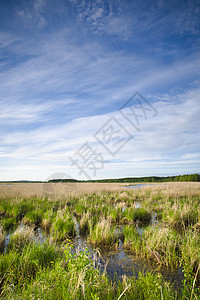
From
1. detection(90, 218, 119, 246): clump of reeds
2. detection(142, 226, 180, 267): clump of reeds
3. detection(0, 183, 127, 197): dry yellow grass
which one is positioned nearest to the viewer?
detection(142, 226, 180, 267): clump of reeds

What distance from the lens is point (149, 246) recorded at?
166 inches

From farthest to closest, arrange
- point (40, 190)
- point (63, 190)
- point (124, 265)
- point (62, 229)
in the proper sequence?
point (63, 190) < point (40, 190) < point (62, 229) < point (124, 265)

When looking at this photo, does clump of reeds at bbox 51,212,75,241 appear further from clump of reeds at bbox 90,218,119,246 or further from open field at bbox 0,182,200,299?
clump of reeds at bbox 90,218,119,246

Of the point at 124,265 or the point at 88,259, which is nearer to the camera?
the point at 88,259

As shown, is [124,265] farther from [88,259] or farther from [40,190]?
[40,190]

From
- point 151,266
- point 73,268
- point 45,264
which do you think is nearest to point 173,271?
point 151,266

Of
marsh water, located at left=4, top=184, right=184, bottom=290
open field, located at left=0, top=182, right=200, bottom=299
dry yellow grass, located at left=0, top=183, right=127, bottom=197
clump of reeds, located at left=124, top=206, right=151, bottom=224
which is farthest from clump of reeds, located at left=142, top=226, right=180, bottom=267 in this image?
dry yellow grass, located at left=0, top=183, right=127, bottom=197

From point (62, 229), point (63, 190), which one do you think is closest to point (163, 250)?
point (62, 229)

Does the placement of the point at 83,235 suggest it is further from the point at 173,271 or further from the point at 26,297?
the point at 26,297

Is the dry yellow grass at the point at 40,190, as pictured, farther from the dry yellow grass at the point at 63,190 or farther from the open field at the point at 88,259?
the open field at the point at 88,259

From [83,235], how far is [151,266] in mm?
2781

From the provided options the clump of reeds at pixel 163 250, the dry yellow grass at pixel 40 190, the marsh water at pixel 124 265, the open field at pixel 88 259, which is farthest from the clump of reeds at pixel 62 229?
the dry yellow grass at pixel 40 190

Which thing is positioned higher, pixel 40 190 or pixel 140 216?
pixel 40 190

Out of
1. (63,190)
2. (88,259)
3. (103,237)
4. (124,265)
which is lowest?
(124,265)
